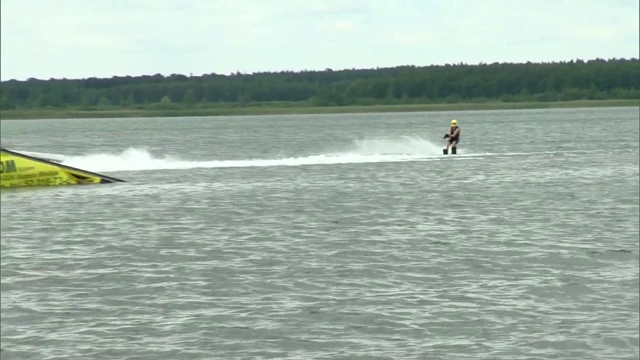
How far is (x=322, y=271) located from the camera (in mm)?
20969

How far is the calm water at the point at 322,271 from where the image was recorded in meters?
15.6

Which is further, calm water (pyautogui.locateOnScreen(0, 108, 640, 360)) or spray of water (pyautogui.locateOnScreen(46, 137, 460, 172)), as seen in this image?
spray of water (pyautogui.locateOnScreen(46, 137, 460, 172))

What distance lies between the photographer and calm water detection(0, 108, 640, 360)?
15609 mm

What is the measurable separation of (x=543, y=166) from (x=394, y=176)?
9.33 m

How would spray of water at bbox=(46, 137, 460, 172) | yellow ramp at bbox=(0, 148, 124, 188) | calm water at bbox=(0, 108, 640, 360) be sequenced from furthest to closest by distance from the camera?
spray of water at bbox=(46, 137, 460, 172), yellow ramp at bbox=(0, 148, 124, 188), calm water at bbox=(0, 108, 640, 360)

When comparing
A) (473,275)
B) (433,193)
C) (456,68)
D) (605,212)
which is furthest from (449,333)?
(456,68)

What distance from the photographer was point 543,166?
5272cm

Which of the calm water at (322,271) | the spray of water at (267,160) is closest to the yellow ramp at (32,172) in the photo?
the calm water at (322,271)

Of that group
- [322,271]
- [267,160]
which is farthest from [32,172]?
[267,160]

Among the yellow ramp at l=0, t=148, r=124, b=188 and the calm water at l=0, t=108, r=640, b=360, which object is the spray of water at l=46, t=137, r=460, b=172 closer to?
the yellow ramp at l=0, t=148, r=124, b=188

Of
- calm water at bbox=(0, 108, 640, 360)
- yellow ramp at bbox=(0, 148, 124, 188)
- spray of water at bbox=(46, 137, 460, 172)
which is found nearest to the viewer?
calm water at bbox=(0, 108, 640, 360)

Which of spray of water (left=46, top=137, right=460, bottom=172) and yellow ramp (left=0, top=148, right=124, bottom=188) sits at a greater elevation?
yellow ramp (left=0, top=148, right=124, bottom=188)

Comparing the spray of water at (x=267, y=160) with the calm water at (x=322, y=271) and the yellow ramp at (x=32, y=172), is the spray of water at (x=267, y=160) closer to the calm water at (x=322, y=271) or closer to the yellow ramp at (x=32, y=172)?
the yellow ramp at (x=32, y=172)

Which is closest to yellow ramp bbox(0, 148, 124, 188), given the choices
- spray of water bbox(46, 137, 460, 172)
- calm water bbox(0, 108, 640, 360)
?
calm water bbox(0, 108, 640, 360)
